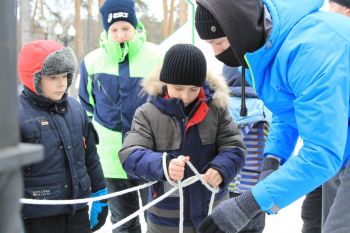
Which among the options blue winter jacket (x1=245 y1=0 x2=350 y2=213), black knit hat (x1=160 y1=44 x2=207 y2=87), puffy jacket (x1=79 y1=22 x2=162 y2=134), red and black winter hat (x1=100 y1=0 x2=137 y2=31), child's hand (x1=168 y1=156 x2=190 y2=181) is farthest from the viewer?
red and black winter hat (x1=100 y1=0 x2=137 y2=31)

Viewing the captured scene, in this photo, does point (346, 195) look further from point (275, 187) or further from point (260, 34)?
point (260, 34)

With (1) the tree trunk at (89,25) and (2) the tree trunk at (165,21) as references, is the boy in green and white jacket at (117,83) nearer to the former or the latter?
Result: (2) the tree trunk at (165,21)

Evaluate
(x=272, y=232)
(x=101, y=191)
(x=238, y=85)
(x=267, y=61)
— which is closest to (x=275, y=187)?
(x=267, y=61)

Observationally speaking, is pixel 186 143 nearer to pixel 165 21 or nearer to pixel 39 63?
pixel 39 63

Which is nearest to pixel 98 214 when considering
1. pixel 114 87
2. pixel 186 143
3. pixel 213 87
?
pixel 186 143

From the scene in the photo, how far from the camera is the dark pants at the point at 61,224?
2002 millimetres

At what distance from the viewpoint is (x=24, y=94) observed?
2068 mm

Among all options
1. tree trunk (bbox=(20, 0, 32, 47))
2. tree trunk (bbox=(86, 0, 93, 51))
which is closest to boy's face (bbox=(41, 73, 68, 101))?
tree trunk (bbox=(20, 0, 32, 47))

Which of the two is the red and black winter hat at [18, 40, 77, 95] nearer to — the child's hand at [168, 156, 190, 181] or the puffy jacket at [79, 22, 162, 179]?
the puffy jacket at [79, 22, 162, 179]

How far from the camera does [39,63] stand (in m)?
2.08

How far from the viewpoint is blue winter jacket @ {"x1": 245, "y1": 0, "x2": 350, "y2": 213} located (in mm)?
1384

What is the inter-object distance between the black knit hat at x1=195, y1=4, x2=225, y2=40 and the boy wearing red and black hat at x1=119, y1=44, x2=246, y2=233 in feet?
1.04

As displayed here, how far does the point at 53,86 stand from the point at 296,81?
3.83ft

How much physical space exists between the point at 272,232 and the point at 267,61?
2.14 metres
